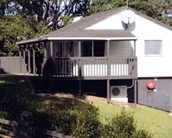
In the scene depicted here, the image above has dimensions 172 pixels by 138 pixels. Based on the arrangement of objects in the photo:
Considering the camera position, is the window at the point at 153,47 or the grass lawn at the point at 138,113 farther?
the window at the point at 153,47

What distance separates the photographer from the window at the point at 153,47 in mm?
29938

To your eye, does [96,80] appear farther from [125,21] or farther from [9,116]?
[9,116]

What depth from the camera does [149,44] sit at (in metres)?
30.0

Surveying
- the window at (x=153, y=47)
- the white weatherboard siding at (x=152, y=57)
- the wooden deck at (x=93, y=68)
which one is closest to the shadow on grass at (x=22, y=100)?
the wooden deck at (x=93, y=68)

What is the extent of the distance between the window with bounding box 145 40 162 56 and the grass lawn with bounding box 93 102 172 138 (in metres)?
4.24

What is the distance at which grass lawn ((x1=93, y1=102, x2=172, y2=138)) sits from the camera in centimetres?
1982

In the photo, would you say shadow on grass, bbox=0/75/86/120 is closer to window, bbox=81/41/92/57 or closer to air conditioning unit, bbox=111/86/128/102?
window, bbox=81/41/92/57

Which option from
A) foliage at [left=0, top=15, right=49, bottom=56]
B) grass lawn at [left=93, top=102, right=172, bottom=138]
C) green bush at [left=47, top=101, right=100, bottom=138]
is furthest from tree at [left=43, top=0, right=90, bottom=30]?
green bush at [left=47, top=101, right=100, bottom=138]

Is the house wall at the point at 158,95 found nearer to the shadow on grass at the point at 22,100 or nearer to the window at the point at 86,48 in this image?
the window at the point at 86,48

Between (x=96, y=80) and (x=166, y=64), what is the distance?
5.17 metres

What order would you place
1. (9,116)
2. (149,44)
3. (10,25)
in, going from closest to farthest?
(9,116) → (149,44) → (10,25)

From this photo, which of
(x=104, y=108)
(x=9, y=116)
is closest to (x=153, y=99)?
(x=104, y=108)

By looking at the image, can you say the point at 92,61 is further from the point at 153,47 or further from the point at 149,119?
the point at 153,47

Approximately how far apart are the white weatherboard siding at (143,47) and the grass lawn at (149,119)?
147 inches
